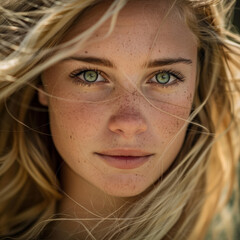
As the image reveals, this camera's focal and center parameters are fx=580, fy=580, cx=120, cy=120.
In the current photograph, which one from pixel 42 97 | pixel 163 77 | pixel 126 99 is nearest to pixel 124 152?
pixel 126 99

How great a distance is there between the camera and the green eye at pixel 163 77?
1.93 meters

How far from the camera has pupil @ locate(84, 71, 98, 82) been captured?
191 cm

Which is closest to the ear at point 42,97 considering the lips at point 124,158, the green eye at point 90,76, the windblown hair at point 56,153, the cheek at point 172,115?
the windblown hair at point 56,153

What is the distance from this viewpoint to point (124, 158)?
1908mm

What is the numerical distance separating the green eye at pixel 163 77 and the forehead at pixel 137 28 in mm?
95

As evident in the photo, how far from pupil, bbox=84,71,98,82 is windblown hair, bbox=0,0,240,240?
0.36 ft

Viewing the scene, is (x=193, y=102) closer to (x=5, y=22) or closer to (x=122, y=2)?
(x=122, y=2)

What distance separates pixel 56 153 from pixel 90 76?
0.51m

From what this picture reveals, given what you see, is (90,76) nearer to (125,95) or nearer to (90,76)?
(90,76)

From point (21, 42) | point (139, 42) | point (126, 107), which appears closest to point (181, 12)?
point (139, 42)

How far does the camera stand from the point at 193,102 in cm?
218

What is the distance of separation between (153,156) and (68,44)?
1.53ft

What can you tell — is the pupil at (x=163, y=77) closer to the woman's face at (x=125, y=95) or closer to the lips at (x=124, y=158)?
the woman's face at (x=125, y=95)

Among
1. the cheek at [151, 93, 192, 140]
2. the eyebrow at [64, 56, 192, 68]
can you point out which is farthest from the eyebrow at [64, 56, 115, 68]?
the cheek at [151, 93, 192, 140]
